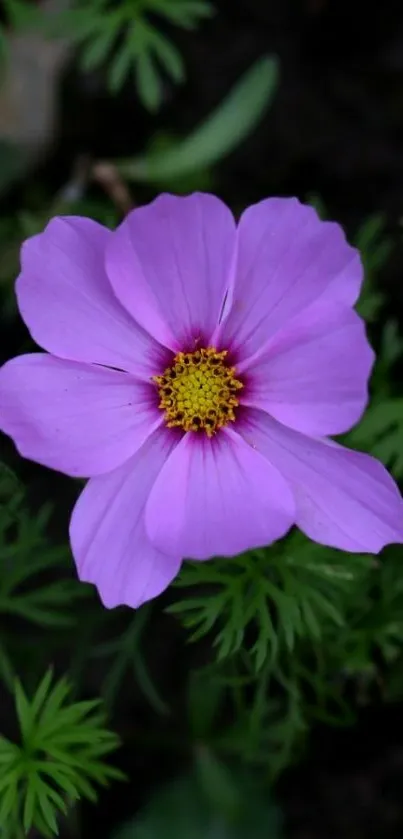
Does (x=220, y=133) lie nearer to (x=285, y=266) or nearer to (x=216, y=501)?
(x=285, y=266)

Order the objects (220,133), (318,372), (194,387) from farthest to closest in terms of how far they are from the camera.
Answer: (220,133)
(194,387)
(318,372)

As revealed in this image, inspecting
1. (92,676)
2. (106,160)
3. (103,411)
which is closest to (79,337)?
(103,411)

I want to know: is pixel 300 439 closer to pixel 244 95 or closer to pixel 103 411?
pixel 103 411

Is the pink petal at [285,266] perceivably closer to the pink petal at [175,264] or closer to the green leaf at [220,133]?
the pink petal at [175,264]

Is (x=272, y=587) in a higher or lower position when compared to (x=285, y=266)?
lower

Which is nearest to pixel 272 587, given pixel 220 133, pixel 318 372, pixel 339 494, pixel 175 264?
pixel 339 494

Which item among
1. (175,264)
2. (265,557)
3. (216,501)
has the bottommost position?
(265,557)
